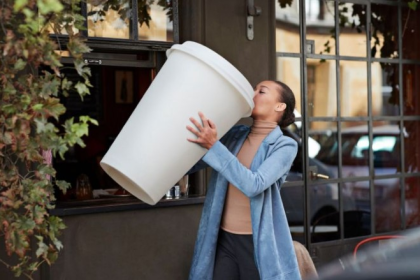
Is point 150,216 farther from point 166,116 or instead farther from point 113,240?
point 166,116

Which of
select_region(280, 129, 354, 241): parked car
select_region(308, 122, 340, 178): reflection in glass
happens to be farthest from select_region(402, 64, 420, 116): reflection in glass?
select_region(280, 129, 354, 241): parked car

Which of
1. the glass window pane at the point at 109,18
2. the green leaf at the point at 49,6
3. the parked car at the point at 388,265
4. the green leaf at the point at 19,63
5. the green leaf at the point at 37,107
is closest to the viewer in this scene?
the parked car at the point at 388,265

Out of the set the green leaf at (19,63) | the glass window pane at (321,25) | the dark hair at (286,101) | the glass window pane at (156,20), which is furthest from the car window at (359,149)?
the green leaf at (19,63)

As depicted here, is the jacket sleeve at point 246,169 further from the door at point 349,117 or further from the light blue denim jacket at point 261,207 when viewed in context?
the door at point 349,117

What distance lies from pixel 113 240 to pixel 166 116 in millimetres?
1905

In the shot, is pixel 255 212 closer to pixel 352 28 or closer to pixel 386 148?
pixel 352 28

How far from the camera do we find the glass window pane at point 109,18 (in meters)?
5.41

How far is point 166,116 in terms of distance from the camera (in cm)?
373

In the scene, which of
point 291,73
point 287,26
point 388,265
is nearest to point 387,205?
point 291,73

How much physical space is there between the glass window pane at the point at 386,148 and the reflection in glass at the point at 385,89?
0.44ft

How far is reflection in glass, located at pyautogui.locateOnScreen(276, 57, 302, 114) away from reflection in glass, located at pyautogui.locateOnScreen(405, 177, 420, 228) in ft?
4.99

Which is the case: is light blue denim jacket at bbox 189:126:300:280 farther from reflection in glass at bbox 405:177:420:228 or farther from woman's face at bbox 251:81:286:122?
reflection in glass at bbox 405:177:420:228

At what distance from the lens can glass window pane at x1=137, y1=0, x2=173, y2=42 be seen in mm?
5648

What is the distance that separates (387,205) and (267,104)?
12.0 feet
